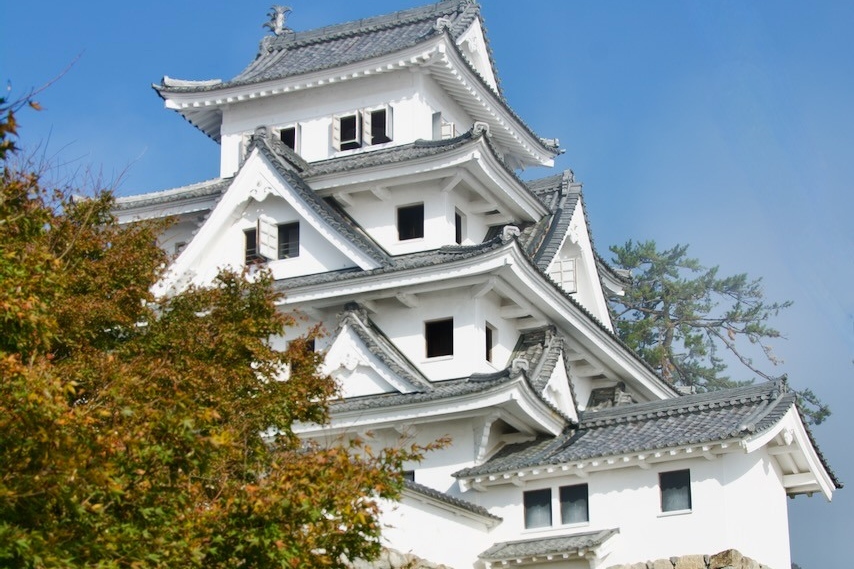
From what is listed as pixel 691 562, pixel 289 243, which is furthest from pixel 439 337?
pixel 691 562

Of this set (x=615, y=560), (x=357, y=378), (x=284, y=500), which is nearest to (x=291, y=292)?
(x=357, y=378)

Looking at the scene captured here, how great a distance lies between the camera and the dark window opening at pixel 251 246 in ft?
84.6

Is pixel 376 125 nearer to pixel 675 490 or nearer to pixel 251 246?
pixel 251 246

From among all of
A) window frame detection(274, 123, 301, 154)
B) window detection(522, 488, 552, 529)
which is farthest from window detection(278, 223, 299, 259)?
window detection(522, 488, 552, 529)

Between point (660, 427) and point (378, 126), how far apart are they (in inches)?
356

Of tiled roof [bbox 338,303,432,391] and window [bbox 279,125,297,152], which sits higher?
window [bbox 279,125,297,152]

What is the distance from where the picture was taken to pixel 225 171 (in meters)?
28.4

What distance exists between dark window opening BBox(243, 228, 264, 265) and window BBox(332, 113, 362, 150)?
269 cm

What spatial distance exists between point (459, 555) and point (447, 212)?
6.95 m

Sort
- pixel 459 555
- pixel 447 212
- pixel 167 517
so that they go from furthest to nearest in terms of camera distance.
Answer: pixel 447 212
pixel 459 555
pixel 167 517

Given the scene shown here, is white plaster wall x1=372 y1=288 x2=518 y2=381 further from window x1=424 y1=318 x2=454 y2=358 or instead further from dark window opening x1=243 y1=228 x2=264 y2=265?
dark window opening x1=243 y1=228 x2=264 y2=265

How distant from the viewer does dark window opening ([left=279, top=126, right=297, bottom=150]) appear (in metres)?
27.9

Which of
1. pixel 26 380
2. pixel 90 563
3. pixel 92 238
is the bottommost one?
pixel 90 563

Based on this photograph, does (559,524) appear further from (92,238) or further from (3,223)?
(3,223)
